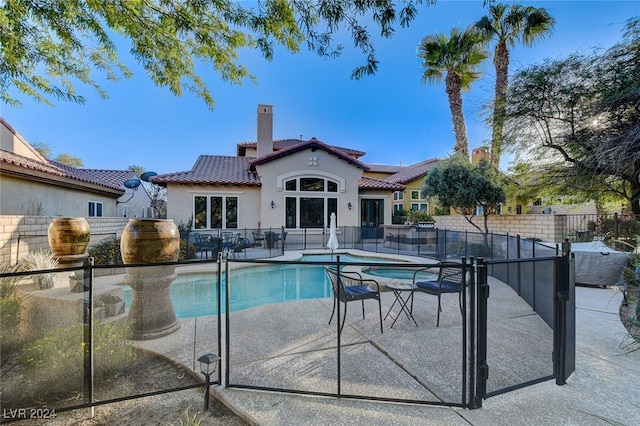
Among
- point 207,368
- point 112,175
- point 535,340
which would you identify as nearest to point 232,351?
point 207,368

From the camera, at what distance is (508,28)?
47.4 feet

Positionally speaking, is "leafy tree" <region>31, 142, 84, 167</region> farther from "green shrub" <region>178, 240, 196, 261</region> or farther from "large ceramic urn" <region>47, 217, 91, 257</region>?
"large ceramic urn" <region>47, 217, 91, 257</region>

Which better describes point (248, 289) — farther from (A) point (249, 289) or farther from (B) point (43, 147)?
(B) point (43, 147)

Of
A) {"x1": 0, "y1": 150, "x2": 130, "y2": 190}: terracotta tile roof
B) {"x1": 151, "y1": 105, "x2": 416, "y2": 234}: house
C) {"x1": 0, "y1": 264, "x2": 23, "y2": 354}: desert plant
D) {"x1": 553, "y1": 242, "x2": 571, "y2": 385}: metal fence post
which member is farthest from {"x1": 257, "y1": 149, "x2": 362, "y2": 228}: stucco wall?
{"x1": 553, "y1": 242, "x2": 571, "y2": 385}: metal fence post

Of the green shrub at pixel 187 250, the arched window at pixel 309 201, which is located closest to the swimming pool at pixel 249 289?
the green shrub at pixel 187 250

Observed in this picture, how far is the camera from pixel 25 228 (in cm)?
717

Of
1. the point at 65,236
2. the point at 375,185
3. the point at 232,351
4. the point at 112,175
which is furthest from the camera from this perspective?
the point at 112,175

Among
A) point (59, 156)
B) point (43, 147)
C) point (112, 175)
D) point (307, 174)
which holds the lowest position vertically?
point (307, 174)

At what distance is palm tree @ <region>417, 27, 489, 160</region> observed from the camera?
15.5 metres

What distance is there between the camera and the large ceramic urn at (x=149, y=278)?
4.08 m

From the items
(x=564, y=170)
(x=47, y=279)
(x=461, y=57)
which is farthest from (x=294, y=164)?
(x=47, y=279)

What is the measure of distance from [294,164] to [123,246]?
12.4 metres

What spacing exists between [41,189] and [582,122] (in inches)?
745

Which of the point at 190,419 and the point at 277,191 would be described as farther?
the point at 277,191
